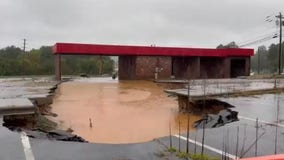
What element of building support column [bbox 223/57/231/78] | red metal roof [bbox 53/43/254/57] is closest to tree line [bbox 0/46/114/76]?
red metal roof [bbox 53/43/254/57]

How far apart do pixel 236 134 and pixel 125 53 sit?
23.9 m

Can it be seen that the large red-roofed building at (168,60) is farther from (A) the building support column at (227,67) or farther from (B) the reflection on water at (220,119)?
(B) the reflection on water at (220,119)

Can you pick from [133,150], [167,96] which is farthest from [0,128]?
[167,96]

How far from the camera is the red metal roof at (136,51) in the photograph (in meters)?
28.3

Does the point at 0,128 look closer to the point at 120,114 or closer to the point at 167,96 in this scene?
the point at 120,114

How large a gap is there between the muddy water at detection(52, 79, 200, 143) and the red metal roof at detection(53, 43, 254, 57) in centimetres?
1108

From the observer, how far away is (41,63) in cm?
5756

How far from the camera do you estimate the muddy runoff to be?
972 centimetres

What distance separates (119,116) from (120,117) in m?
0.19

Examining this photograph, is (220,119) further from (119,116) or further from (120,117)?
(119,116)

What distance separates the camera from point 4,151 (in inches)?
214

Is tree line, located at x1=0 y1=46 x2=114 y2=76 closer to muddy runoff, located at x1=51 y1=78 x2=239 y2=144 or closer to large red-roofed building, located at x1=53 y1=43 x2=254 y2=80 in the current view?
large red-roofed building, located at x1=53 y1=43 x2=254 y2=80

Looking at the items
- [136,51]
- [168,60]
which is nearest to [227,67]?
[168,60]

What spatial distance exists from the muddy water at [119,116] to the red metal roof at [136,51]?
36.4ft
